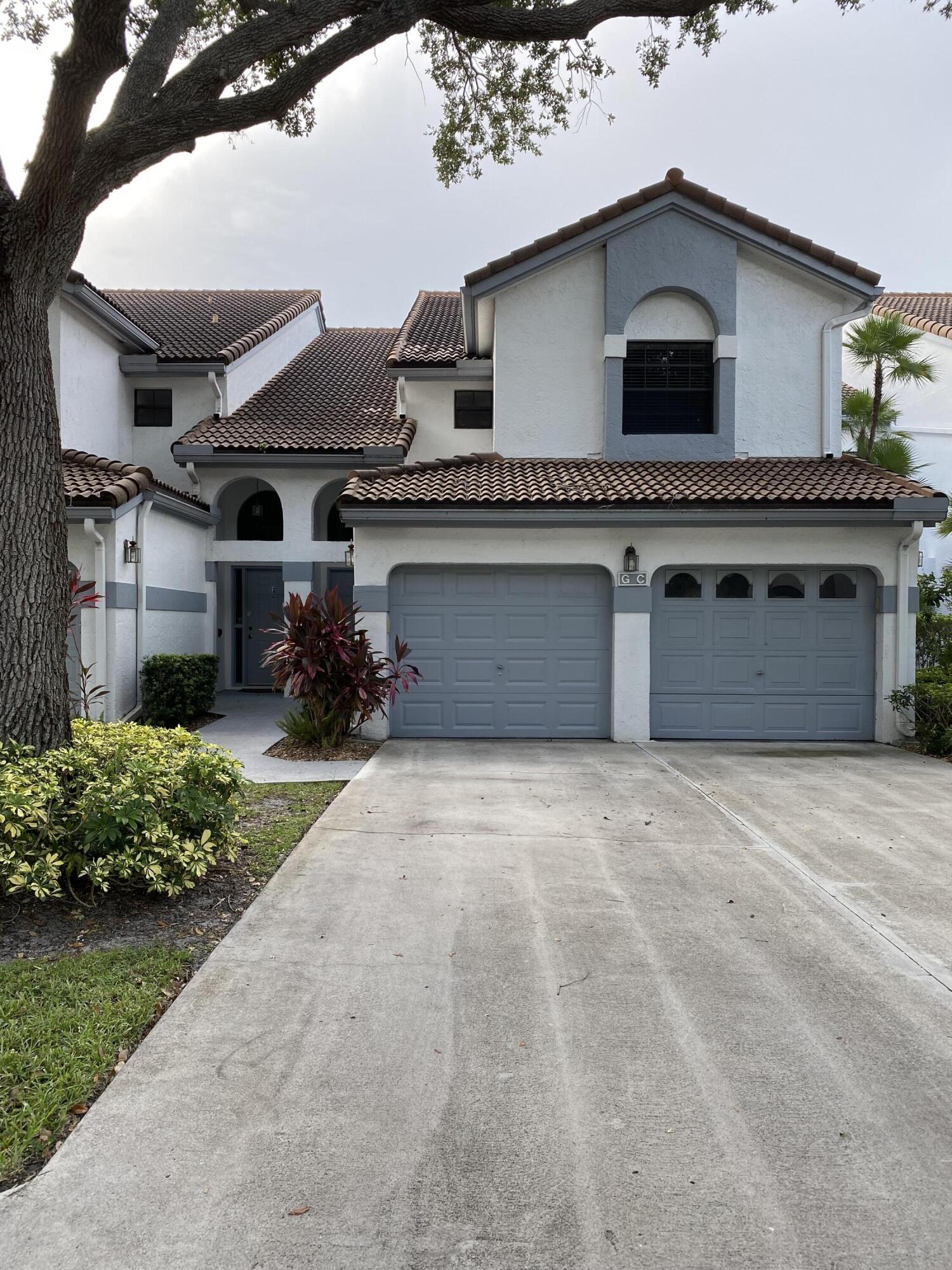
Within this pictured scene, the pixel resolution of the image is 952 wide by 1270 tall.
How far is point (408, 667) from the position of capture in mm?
Answer: 12125

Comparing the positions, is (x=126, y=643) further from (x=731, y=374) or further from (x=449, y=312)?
(x=449, y=312)

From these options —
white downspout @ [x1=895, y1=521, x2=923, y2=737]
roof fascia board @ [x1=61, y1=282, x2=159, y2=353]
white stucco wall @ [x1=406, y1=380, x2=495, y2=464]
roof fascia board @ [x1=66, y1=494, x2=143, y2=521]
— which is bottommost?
white downspout @ [x1=895, y1=521, x2=923, y2=737]

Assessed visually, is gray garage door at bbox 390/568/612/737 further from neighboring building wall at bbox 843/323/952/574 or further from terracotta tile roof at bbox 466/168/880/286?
neighboring building wall at bbox 843/323/952/574

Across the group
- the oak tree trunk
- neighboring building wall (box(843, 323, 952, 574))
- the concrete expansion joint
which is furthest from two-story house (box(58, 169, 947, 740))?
neighboring building wall (box(843, 323, 952, 574))

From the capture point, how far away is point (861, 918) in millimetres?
5445

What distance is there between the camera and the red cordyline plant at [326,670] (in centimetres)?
1121

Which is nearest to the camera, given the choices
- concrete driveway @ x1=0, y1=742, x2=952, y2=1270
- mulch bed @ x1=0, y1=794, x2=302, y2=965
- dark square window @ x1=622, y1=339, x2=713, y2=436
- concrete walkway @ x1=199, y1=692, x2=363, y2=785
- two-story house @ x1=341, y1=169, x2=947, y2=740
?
concrete driveway @ x1=0, y1=742, x2=952, y2=1270

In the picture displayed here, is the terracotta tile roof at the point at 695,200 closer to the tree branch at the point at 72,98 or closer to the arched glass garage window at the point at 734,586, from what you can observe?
the arched glass garage window at the point at 734,586

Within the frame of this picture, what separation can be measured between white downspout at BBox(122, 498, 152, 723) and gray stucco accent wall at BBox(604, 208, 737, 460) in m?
7.24

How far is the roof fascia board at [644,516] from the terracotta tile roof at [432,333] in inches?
215

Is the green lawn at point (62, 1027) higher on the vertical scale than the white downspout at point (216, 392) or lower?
lower

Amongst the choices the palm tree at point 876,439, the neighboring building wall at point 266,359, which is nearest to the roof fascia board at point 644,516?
the palm tree at point 876,439

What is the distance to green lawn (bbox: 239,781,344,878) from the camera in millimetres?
6594

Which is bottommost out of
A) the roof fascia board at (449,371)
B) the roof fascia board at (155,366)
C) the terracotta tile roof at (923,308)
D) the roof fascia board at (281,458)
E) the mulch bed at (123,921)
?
the mulch bed at (123,921)
